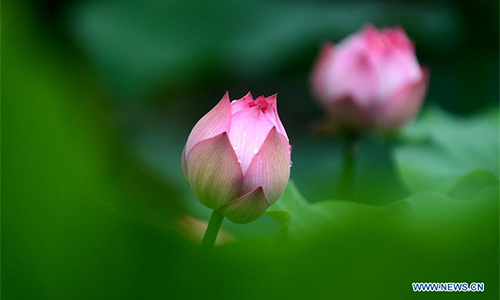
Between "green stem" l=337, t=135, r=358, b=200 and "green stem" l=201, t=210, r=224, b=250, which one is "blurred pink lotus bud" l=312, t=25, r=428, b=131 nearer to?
"green stem" l=337, t=135, r=358, b=200

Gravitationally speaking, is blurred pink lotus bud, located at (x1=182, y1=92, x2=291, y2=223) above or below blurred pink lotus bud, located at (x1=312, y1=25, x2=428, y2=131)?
below

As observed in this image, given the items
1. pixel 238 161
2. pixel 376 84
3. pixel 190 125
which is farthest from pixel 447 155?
pixel 190 125

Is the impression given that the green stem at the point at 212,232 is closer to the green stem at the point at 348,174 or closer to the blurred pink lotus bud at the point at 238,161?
the blurred pink lotus bud at the point at 238,161

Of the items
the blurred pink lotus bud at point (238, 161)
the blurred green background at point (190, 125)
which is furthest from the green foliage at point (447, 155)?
the blurred pink lotus bud at point (238, 161)

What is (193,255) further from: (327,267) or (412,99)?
(412,99)

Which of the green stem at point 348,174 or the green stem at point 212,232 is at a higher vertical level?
the green stem at point 348,174

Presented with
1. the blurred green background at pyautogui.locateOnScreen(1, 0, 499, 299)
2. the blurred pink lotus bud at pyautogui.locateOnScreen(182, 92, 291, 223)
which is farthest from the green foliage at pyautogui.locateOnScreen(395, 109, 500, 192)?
the blurred pink lotus bud at pyautogui.locateOnScreen(182, 92, 291, 223)
